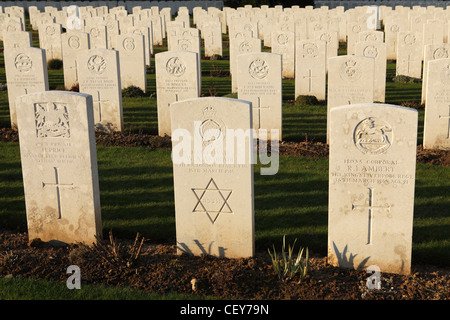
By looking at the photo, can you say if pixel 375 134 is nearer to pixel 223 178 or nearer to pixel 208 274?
pixel 223 178

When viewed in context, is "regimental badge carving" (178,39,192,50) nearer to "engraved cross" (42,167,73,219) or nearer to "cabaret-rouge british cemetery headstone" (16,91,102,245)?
"cabaret-rouge british cemetery headstone" (16,91,102,245)

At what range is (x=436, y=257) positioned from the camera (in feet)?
21.3

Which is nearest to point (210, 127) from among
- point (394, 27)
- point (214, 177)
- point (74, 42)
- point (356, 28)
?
point (214, 177)

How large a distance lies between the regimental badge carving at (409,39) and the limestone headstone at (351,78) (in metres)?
7.22

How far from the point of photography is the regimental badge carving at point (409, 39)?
675 inches

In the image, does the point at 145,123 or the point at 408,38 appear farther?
the point at 408,38

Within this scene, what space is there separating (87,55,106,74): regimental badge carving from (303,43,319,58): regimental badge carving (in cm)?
519

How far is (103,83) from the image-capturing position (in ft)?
37.6

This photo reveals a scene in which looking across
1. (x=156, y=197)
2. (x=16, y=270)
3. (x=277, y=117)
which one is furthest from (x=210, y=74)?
(x=16, y=270)

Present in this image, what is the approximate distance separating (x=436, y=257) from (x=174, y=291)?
307 cm

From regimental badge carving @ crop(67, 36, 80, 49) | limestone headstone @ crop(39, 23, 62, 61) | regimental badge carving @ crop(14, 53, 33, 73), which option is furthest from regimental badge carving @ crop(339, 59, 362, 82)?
limestone headstone @ crop(39, 23, 62, 61)

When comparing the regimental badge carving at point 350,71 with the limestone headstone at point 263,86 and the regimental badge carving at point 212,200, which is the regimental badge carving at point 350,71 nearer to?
the limestone headstone at point 263,86

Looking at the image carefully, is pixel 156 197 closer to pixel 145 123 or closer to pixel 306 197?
pixel 306 197

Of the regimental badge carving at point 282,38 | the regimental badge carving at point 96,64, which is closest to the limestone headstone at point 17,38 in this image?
the regimental badge carving at point 96,64
